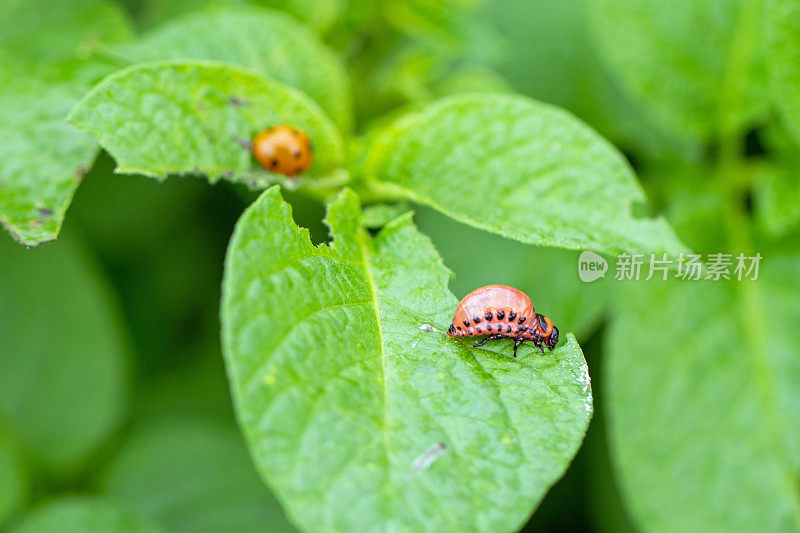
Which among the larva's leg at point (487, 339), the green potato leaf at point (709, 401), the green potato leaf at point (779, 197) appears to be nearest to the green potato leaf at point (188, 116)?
the larva's leg at point (487, 339)

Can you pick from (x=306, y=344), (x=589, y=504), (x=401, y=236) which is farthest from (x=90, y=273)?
(x=589, y=504)

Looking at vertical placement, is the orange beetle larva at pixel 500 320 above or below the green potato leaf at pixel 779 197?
below

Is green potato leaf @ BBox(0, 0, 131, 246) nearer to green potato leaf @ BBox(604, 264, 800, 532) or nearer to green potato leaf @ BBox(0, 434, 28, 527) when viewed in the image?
green potato leaf @ BBox(0, 434, 28, 527)

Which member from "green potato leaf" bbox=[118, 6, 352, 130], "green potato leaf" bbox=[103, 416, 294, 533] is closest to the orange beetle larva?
"green potato leaf" bbox=[118, 6, 352, 130]

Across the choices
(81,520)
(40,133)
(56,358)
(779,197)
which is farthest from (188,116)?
(779,197)

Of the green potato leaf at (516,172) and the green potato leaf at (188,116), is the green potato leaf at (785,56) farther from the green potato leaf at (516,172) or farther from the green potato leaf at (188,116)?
the green potato leaf at (188,116)

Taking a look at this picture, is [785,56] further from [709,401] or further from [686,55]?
[709,401]

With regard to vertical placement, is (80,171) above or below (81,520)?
above
